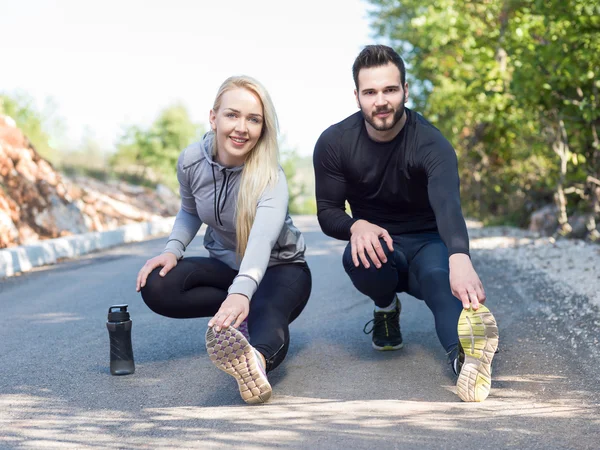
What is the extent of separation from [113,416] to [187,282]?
103 centimetres

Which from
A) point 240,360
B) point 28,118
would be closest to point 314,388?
point 240,360

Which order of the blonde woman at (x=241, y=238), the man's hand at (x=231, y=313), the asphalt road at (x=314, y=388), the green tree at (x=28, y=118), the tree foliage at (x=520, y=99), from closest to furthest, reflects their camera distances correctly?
the asphalt road at (x=314, y=388) → the man's hand at (x=231, y=313) → the blonde woman at (x=241, y=238) → the tree foliage at (x=520, y=99) → the green tree at (x=28, y=118)

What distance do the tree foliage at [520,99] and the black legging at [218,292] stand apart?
603cm

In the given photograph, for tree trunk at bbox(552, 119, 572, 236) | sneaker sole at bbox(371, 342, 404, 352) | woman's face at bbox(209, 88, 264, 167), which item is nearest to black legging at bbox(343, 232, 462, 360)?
sneaker sole at bbox(371, 342, 404, 352)

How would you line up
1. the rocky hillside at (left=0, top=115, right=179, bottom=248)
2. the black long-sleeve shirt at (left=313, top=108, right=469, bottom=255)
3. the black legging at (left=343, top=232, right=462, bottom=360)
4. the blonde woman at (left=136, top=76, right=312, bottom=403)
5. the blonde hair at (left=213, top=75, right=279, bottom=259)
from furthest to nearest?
the rocky hillside at (left=0, top=115, right=179, bottom=248) → the black long-sleeve shirt at (left=313, top=108, right=469, bottom=255) → the blonde hair at (left=213, top=75, right=279, bottom=259) → the black legging at (left=343, top=232, right=462, bottom=360) → the blonde woman at (left=136, top=76, right=312, bottom=403)

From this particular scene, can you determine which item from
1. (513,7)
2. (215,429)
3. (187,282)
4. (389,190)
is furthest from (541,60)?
(215,429)

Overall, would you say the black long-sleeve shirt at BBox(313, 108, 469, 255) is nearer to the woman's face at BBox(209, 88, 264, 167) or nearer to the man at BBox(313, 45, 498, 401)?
the man at BBox(313, 45, 498, 401)

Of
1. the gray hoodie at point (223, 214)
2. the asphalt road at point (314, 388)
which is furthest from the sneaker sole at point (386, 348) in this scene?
the gray hoodie at point (223, 214)

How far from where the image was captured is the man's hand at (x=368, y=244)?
423 centimetres

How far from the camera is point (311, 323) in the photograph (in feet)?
20.0

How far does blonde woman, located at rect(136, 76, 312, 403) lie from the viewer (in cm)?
399

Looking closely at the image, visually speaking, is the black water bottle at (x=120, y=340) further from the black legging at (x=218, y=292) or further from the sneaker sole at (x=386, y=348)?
the sneaker sole at (x=386, y=348)

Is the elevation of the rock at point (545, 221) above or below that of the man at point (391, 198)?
below

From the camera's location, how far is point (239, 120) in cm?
424
